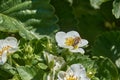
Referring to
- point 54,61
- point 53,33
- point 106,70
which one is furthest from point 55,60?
point 53,33

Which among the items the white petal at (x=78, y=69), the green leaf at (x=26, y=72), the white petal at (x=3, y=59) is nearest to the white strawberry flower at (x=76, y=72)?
the white petal at (x=78, y=69)

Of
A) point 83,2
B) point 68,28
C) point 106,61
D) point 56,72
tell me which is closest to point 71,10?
point 68,28

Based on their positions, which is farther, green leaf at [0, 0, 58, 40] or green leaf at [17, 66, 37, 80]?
green leaf at [0, 0, 58, 40]

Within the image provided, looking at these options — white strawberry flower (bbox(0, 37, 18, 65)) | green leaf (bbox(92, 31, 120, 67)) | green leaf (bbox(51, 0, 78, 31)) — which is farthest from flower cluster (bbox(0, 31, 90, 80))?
green leaf (bbox(51, 0, 78, 31))

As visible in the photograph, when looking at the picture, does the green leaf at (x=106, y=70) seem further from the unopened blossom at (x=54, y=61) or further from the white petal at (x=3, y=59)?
the white petal at (x=3, y=59)

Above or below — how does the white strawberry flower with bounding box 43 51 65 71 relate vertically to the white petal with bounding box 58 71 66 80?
above

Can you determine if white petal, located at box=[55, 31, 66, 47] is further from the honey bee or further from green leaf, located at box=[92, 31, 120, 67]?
green leaf, located at box=[92, 31, 120, 67]
